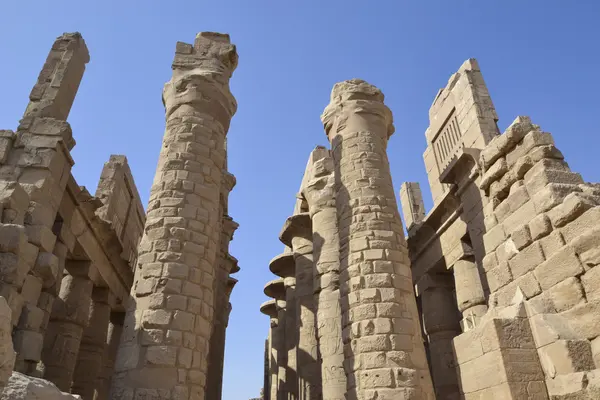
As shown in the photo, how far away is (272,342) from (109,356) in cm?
581

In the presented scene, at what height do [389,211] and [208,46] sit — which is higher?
[208,46]

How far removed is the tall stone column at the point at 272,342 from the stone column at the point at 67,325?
7079mm

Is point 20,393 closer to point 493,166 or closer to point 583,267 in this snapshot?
point 583,267

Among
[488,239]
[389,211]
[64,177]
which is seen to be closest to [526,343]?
[488,239]

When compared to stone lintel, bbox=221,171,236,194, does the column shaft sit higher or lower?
lower

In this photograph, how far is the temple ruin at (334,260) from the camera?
493 cm

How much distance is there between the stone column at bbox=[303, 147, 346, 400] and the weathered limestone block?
684cm

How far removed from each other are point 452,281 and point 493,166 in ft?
21.2

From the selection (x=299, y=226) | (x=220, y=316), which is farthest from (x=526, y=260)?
(x=220, y=316)

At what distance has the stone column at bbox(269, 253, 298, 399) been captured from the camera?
13.1 metres

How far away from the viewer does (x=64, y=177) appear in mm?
8758

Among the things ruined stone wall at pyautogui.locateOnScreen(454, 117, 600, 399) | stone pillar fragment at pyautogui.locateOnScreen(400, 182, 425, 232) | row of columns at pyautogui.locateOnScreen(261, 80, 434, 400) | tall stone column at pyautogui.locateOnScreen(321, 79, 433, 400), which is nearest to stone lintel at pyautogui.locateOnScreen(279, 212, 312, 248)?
row of columns at pyautogui.locateOnScreen(261, 80, 434, 400)

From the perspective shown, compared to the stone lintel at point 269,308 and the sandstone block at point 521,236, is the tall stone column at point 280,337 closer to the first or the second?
the stone lintel at point 269,308

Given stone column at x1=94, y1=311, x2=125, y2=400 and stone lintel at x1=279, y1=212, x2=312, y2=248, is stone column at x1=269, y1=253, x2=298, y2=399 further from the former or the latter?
stone column at x1=94, y1=311, x2=125, y2=400
